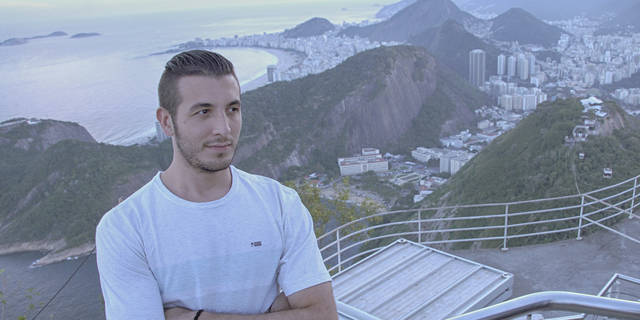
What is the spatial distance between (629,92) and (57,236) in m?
31.3

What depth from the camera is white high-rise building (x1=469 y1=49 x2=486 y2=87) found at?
38.5 metres

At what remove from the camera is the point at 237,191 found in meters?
0.88

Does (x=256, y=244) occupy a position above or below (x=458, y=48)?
below

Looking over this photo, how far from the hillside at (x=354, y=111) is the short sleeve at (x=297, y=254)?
19.2 m

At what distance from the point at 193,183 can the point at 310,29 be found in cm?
7647

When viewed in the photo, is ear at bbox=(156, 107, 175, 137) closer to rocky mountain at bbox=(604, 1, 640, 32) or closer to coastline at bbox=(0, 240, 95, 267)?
coastline at bbox=(0, 240, 95, 267)

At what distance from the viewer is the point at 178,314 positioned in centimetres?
81

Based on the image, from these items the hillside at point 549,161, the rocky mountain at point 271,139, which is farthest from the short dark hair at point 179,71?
the rocky mountain at point 271,139

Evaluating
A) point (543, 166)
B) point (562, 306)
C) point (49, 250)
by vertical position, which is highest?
point (562, 306)

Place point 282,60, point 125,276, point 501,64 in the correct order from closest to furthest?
point 125,276 < point 501,64 < point 282,60

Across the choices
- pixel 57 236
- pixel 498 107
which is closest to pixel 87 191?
pixel 57 236

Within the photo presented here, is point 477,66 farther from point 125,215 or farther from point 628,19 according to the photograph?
point 125,215

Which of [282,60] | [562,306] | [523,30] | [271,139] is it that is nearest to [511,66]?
[523,30]

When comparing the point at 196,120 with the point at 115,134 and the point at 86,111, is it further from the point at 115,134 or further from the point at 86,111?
the point at 86,111
